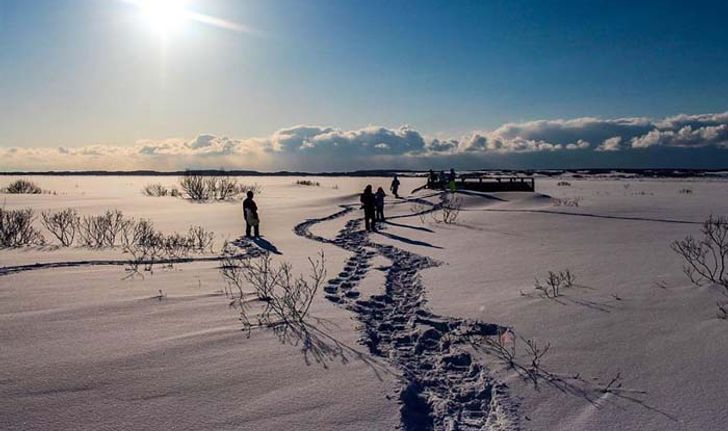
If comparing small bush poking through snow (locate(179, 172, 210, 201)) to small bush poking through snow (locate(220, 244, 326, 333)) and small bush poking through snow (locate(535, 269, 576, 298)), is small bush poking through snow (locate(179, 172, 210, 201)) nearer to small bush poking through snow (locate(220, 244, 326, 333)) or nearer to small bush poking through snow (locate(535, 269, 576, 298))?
small bush poking through snow (locate(220, 244, 326, 333))

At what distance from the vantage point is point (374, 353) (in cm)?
422

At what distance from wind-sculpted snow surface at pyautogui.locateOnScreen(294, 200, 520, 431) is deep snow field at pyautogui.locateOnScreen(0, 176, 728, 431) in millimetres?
18

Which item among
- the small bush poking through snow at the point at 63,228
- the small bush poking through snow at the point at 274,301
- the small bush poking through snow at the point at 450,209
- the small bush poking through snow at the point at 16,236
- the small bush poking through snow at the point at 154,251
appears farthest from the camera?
the small bush poking through snow at the point at 450,209

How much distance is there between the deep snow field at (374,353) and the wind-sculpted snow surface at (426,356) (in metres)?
0.02

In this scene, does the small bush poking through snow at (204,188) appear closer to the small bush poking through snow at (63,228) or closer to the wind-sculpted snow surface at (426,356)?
the small bush poking through snow at (63,228)

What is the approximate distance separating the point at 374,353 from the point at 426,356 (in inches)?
18.6

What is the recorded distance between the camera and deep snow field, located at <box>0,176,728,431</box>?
10.1 feet

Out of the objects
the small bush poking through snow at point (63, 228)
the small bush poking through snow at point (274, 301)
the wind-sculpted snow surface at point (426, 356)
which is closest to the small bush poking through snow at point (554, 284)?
the wind-sculpted snow surface at point (426, 356)

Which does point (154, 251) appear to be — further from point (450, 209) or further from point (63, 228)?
point (450, 209)

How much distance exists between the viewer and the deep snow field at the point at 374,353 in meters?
3.09

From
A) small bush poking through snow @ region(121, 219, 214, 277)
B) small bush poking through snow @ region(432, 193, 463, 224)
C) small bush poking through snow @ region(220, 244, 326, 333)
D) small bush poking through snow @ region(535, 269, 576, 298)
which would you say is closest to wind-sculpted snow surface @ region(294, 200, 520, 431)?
small bush poking through snow @ region(220, 244, 326, 333)

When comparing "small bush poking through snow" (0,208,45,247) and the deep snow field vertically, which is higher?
"small bush poking through snow" (0,208,45,247)

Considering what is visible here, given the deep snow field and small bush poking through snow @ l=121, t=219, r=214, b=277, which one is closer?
the deep snow field

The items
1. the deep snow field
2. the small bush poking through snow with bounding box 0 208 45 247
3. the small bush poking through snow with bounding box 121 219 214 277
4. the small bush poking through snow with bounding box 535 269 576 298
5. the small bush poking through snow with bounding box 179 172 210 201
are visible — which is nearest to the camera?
the deep snow field
